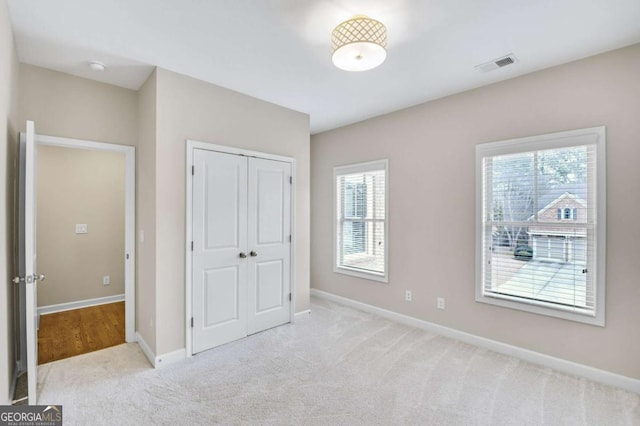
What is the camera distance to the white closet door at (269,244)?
3.46 m

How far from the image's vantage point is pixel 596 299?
250 cm

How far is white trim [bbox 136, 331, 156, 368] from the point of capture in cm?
277

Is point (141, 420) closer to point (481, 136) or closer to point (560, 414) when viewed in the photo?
point (560, 414)

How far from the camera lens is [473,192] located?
323 centimetres

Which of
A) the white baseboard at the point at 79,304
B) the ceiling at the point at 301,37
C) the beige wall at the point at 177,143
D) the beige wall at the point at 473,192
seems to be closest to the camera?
the ceiling at the point at 301,37

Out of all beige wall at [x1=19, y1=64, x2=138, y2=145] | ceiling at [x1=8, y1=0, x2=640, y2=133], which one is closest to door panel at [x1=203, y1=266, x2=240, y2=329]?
beige wall at [x1=19, y1=64, x2=138, y2=145]

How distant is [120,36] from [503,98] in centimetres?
347

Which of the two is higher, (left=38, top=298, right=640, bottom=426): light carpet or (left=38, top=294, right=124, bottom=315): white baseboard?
(left=38, top=294, right=124, bottom=315): white baseboard

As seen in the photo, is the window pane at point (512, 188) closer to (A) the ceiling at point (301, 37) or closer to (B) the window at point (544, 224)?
(B) the window at point (544, 224)

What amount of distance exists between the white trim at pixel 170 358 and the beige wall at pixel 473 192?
2.41 metres

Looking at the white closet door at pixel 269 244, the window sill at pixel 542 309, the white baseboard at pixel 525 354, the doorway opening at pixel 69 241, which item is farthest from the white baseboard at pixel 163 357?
the window sill at pixel 542 309

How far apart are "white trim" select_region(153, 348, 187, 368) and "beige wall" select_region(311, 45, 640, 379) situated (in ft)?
7.89

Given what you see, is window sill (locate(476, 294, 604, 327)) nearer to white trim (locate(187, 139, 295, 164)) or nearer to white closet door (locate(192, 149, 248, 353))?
white closet door (locate(192, 149, 248, 353))

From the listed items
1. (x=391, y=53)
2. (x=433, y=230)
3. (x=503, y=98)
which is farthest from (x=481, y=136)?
(x=391, y=53)
